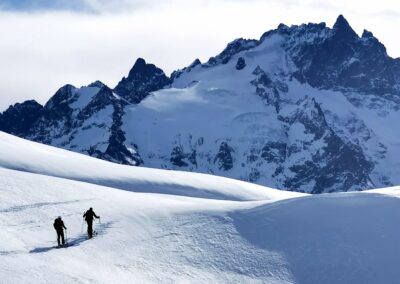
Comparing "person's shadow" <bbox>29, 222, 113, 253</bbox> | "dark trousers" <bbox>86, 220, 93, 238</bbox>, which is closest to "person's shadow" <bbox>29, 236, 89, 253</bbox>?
"person's shadow" <bbox>29, 222, 113, 253</bbox>

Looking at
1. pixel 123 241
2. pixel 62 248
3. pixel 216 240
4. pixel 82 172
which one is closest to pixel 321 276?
pixel 216 240

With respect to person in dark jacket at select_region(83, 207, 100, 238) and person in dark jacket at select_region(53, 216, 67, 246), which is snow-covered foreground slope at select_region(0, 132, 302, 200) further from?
person in dark jacket at select_region(53, 216, 67, 246)

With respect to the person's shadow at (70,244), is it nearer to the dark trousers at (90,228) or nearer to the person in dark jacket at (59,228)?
the dark trousers at (90,228)

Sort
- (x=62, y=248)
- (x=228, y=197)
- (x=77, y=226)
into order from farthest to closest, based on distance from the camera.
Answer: (x=228, y=197), (x=77, y=226), (x=62, y=248)

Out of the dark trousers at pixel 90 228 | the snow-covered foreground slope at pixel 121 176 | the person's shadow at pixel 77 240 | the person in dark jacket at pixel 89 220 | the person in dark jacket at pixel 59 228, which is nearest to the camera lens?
the person's shadow at pixel 77 240

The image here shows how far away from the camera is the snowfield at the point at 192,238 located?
3506 cm

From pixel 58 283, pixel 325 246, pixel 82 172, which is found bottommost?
pixel 58 283

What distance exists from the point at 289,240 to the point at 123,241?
9.24m

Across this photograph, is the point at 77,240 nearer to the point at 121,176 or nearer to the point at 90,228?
the point at 90,228

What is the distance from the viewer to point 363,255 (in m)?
40.6

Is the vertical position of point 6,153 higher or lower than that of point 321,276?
higher

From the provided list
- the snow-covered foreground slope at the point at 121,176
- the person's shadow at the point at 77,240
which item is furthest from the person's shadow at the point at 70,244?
the snow-covered foreground slope at the point at 121,176

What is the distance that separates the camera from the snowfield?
35062mm

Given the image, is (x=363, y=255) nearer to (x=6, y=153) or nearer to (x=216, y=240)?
(x=216, y=240)
